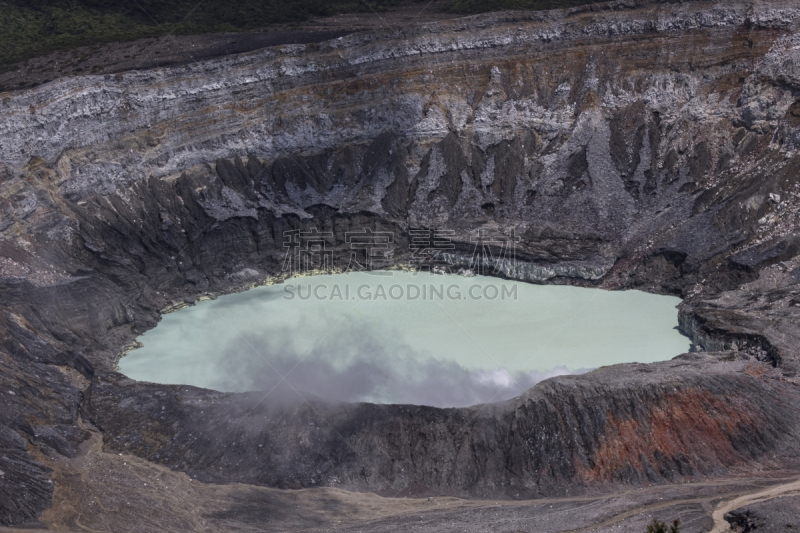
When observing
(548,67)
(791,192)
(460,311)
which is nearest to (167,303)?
(460,311)

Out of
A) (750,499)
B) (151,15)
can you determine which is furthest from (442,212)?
(151,15)

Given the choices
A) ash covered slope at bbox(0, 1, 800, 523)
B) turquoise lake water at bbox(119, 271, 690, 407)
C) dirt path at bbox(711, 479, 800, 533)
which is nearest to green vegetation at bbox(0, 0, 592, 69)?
ash covered slope at bbox(0, 1, 800, 523)

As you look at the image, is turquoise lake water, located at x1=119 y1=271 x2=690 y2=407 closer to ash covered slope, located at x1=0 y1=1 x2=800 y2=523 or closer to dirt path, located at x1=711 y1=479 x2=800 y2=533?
ash covered slope, located at x1=0 y1=1 x2=800 y2=523

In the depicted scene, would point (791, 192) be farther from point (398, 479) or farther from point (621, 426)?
point (398, 479)

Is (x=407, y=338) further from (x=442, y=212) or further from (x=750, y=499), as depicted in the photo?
(x=750, y=499)

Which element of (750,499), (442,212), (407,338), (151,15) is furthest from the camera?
(151,15)

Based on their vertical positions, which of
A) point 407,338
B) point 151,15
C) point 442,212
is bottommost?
point 407,338

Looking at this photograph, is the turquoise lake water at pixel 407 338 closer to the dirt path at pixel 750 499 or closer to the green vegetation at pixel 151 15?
the dirt path at pixel 750 499
